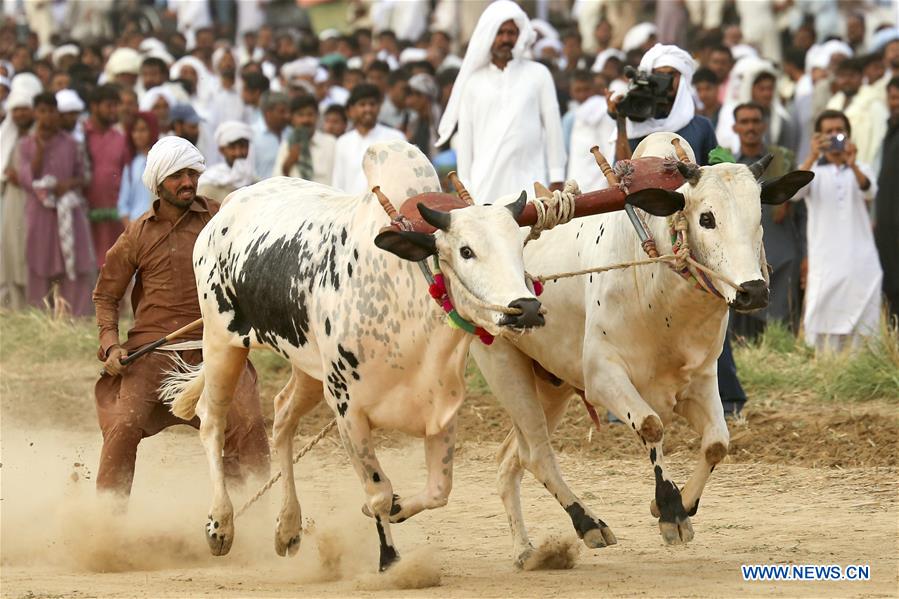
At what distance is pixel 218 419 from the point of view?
299 inches

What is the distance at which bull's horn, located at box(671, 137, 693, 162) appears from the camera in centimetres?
705

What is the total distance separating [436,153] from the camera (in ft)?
48.1

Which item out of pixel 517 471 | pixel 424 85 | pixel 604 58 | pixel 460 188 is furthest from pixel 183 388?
pixel 604 58

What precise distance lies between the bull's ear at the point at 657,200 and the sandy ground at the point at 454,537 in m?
1.38

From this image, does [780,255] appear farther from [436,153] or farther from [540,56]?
[540,56]

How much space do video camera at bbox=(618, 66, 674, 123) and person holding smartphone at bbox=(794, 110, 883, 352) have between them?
9.53 feet

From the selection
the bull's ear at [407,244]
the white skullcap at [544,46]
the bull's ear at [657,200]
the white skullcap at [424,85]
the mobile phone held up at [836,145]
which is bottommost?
the bull's ear at [407,244]

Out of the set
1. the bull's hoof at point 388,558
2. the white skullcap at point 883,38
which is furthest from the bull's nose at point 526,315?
the white skullcap at point 883,38

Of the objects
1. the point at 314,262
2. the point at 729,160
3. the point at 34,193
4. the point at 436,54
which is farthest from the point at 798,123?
the point at 314,262

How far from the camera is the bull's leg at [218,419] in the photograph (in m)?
7.28

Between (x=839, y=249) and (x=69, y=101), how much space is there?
7.35 m

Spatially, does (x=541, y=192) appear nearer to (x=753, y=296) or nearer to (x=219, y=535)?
(x=753, y=296)

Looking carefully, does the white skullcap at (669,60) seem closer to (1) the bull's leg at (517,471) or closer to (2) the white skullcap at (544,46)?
(1) the bull's leg at (517,471)

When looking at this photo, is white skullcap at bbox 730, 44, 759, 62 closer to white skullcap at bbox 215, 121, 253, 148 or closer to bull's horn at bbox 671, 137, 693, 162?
white skullcap at bbox 215, 121, 253, 148
